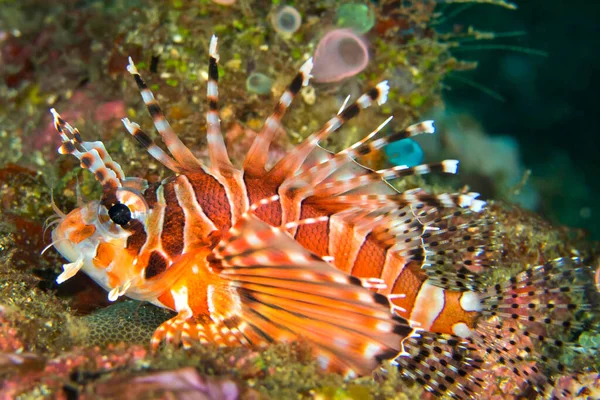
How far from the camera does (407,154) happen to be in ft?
17.1

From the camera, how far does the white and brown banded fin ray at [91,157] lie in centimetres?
293

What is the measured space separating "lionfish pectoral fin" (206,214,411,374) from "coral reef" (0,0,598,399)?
0.99m

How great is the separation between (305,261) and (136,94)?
3774 mm

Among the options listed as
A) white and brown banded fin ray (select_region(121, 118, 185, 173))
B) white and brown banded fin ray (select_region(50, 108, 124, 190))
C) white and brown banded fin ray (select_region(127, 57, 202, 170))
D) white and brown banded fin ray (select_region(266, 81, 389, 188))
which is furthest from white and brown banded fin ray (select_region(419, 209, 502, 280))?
white and brown banded fin ray (select_region(50, 108, 124, 190))

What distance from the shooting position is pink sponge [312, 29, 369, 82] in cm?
501

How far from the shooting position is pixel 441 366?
128 inches

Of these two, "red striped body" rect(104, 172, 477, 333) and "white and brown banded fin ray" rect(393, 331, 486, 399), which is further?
"white and brown banded fin ray" rect(393, 331, 486, 399)

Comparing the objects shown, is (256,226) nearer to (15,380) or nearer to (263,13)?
(15,380)

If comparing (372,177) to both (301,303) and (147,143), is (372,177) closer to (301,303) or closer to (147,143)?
(301,303)

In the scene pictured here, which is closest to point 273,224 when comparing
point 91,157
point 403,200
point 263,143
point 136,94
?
point 263,143

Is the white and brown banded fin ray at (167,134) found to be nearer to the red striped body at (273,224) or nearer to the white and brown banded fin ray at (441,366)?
the red striped body at (273,224)

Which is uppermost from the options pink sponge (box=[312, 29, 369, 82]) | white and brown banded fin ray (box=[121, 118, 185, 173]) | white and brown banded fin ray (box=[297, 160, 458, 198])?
pink sponge (box=[312, 29, 369, 82])

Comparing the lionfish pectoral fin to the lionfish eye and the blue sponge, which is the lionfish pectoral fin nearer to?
the lionfish eye

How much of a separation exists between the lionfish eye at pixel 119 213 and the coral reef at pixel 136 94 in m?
0.78
